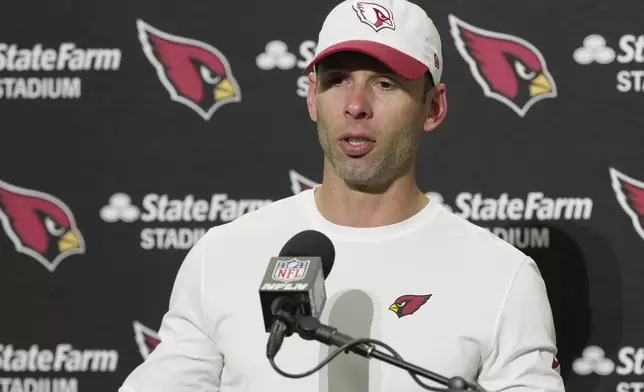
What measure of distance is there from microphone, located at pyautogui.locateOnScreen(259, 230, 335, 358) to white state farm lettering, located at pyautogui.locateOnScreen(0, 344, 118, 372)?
4.62 feet

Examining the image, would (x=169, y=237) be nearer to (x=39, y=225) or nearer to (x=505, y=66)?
(x=39, y=225)

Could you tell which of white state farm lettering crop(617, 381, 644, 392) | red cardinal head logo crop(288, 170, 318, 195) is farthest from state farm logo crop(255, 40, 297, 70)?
white state farm lettering crop(617, 381, 644, 392)

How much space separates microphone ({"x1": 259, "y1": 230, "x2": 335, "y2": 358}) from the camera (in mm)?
1000

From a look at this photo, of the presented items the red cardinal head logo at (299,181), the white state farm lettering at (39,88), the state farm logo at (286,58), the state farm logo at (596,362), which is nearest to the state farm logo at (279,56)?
the state farm logo at (286,58)

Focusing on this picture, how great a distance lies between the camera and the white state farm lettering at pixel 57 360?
2.33 m

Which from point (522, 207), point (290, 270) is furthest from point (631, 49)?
point (290, 270)

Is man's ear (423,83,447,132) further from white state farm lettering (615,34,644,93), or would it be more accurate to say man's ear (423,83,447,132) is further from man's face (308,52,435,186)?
white state farm lettering (615,34,644,93)

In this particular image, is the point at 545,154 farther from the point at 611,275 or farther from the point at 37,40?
the point at 37,40

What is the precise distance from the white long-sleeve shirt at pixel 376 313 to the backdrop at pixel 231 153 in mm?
589

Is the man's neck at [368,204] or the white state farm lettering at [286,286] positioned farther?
the man's neck at [368,204]

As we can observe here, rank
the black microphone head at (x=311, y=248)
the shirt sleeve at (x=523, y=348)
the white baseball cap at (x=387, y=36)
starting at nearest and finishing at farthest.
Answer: the black microphone head at (x=311, y=248) → the shirt sleeve at (x=523, y=348) → the white baseball cap at (x=387, y=36)

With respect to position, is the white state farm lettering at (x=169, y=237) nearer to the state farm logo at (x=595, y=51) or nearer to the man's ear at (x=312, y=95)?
the man's ear at (x=312, y=95)

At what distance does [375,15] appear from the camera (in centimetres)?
162

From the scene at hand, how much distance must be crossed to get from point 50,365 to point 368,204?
3.82ft
